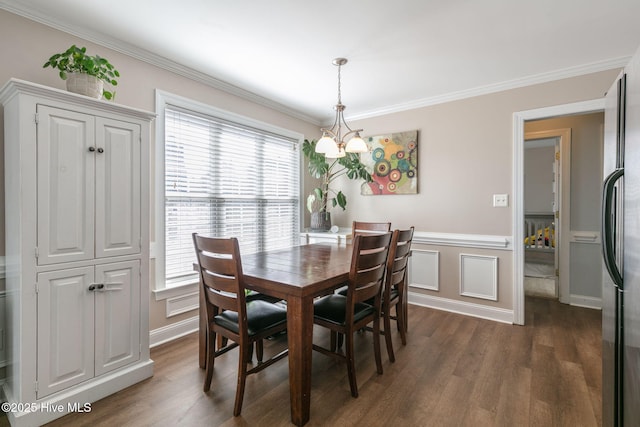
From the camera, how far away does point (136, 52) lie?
2.47 m

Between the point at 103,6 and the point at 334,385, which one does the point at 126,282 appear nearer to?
the point at 334,385

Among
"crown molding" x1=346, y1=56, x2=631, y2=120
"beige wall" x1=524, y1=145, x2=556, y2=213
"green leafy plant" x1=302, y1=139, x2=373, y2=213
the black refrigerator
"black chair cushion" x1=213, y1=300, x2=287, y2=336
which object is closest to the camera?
the black refrigerator

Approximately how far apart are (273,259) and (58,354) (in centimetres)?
139

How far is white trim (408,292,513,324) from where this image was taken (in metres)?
3.20

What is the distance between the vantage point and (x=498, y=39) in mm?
2352

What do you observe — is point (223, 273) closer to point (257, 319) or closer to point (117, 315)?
point (257, 319)

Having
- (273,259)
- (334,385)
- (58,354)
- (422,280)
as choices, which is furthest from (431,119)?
(58,354)

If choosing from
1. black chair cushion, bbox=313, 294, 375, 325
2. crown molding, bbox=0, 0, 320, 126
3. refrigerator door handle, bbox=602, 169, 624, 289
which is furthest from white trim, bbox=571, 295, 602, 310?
crown molding, bbox=0, 0, 320, 126

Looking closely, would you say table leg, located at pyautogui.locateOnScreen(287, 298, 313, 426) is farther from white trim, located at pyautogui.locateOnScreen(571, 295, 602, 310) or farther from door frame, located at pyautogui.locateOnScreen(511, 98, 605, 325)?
white trim, located at pyautogui.locateOnScreen(571, 295, 602, 310)

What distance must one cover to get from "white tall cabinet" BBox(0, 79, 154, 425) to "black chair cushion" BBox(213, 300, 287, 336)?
2.10 ft

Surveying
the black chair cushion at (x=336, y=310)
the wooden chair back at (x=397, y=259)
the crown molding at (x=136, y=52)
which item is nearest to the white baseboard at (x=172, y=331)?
the black chair cushion at (x=336, y=310)

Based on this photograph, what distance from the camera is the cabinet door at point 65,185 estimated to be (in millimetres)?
1671

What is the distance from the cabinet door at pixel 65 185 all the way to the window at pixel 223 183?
857mm

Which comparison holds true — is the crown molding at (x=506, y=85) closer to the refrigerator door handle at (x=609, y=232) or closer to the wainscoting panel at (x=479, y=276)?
the wainscoting panel at (x=479, y=276)
